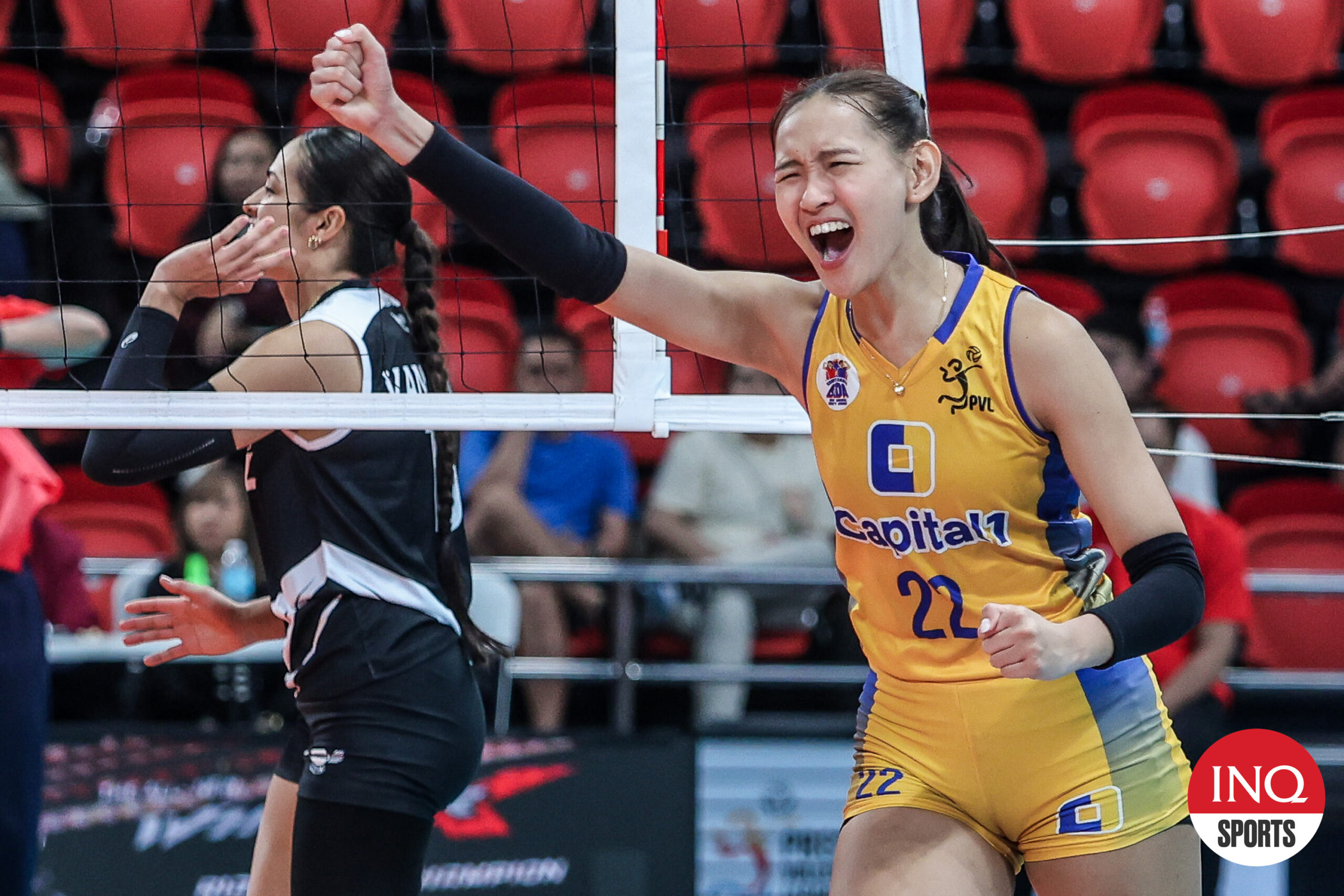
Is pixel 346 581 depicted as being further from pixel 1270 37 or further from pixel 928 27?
pixel 1270 37

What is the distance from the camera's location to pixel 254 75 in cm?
698

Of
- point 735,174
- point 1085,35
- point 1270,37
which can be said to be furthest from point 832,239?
point 1270,37

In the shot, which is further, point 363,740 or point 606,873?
point 606,873

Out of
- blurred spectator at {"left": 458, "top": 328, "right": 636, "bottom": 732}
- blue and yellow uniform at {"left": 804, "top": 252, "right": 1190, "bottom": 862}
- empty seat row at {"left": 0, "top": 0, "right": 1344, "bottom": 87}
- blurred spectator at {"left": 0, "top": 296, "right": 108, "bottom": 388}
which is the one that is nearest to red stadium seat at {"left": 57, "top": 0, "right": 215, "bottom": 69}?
empty seat row at {"left": 0, "top": 0, "right": 1344, "bottom": 87}

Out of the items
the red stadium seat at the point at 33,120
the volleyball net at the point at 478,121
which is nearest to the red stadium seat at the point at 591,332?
the volleyball net at the point at 478,121

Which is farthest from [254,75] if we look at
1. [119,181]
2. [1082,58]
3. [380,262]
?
[380,262]

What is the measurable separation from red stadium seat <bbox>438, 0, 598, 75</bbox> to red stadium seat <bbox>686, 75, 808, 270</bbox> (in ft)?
2.09

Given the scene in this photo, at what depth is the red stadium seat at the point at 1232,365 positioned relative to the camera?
651cm

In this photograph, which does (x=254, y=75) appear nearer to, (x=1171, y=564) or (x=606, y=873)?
(x=606, y=873)

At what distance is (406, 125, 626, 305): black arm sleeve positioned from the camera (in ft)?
7.81

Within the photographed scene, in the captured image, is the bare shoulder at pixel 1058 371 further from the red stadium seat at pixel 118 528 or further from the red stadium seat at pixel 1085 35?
→ the red stadium seat at pixel 1085 35

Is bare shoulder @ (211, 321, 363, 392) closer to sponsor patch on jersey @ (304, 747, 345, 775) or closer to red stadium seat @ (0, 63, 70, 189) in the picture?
sponsor patch on jersey @ (304, 747, 345, 775)

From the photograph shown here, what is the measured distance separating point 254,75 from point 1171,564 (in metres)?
5.70

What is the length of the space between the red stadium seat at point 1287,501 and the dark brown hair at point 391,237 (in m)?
4.35
